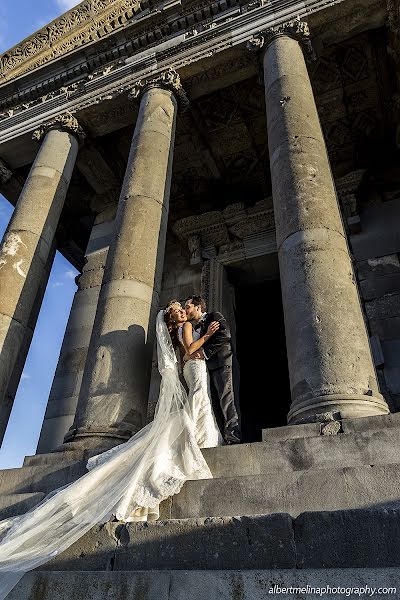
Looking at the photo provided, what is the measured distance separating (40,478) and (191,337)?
8.34 ft

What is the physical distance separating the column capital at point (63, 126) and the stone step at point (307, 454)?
9.71 meters

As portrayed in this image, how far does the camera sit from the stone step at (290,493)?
337 centimetres

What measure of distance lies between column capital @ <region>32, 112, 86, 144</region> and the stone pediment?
246 centimetres

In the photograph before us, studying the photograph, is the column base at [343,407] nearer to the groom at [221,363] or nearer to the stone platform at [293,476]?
the stone platform at [293,476]

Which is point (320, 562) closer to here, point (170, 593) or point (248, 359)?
point (170, 593)

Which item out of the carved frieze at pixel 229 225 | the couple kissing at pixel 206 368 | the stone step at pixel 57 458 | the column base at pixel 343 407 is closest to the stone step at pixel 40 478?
the stone step at pixel 57 458

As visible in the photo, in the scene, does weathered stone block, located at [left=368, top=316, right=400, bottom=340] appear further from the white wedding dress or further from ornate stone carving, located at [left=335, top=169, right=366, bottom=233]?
the white wedding dress

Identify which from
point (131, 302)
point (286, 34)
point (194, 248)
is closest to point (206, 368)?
point (131, 302)

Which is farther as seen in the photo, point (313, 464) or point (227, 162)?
point (227, 162)

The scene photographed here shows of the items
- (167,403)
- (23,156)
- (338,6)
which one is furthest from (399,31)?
(23,156)

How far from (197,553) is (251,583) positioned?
0.52 metres

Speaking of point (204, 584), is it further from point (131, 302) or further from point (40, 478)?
point (131, 302)

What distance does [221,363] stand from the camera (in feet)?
19.6

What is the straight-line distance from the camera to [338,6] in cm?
912
